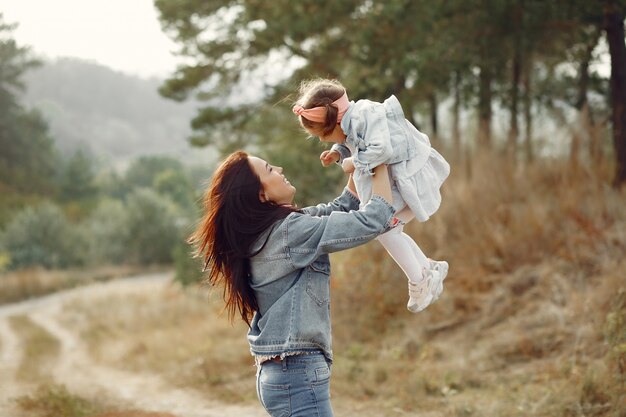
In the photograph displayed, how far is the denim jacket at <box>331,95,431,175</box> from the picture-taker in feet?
9.57

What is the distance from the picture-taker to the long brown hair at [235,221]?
290 cm

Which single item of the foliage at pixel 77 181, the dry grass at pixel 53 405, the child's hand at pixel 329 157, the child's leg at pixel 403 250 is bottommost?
the child's leg at pixel 403 250

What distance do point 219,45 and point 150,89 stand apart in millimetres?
150643

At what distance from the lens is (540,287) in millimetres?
8234

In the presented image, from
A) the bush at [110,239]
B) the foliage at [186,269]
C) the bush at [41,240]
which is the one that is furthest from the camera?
the bush at [110,239]

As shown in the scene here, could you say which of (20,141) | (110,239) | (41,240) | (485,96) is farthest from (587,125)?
(20,141)

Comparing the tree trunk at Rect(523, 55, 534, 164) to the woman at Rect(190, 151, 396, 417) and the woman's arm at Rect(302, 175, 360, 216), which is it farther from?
the woman at Rect(190, 151, 396, 417)

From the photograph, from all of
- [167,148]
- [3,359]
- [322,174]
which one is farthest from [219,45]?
[167,148]

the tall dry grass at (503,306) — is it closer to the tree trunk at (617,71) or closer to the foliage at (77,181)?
the tree trunk at (617,71)

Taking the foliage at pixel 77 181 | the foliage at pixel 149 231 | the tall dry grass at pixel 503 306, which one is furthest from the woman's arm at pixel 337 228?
the foliage at pixel 77 181

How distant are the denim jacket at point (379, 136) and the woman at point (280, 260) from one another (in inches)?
3.1

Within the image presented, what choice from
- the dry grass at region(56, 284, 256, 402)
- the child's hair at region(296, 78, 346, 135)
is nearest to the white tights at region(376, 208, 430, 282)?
the child's hair at region(296, 78, 346, 135)

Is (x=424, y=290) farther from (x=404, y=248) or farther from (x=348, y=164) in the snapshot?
(x=348, y=164)

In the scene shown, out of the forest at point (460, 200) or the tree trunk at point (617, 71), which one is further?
the tree trunk at point (617, 71)
